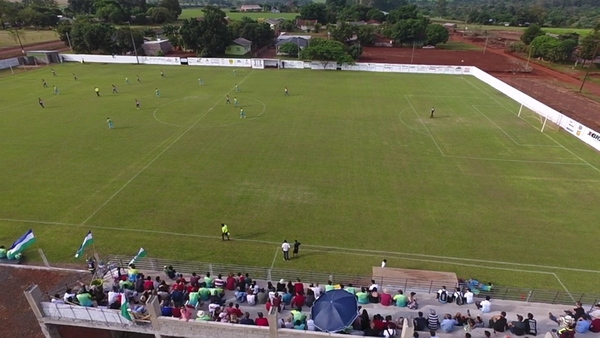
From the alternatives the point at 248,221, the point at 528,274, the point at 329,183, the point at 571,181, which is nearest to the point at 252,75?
the point at 329,183

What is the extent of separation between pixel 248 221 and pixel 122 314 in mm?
10124

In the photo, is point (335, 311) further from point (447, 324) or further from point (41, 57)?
point (41, 57)

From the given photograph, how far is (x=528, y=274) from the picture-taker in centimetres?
1836

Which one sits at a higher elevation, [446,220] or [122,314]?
[122,314]

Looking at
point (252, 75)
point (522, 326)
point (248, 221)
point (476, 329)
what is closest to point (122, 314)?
point (248, 221)

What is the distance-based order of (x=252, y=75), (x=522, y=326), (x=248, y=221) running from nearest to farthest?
(x=522, y=326)
(x=248, y=221)
(x=252, y=75)

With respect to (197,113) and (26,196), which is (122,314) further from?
(197,113)

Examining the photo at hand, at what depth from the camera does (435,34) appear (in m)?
99.6

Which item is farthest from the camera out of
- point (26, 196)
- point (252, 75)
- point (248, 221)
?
point (252, 75)

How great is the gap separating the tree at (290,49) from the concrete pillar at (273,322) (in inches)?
3002

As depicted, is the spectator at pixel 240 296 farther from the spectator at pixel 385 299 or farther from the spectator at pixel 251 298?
the spectator at pixel 385 299

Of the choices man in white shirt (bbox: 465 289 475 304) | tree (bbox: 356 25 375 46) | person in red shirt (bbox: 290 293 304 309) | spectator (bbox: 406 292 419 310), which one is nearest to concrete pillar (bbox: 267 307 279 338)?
person in red shirt (bbox: 290 293 304 309)

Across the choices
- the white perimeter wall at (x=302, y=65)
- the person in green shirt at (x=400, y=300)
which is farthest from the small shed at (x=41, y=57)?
the person in green shirt at (x=400, y=300)

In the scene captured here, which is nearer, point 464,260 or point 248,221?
point 464,260
